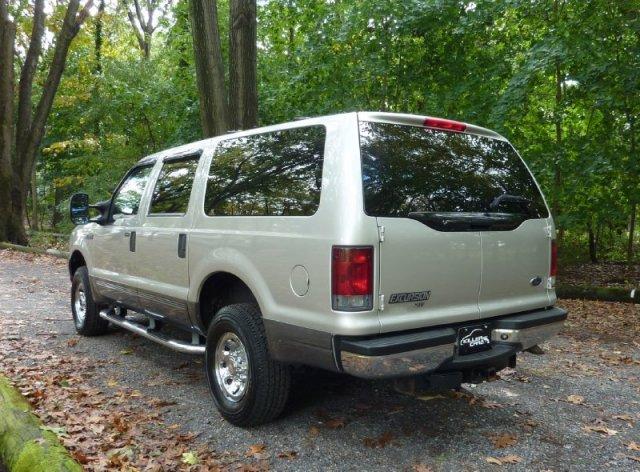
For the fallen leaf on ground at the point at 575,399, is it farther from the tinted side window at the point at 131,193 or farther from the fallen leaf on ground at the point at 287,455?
the tinted side window at the point at 131,193

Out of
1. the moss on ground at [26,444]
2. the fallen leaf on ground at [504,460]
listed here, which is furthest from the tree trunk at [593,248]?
the moss on ground at [26,444]

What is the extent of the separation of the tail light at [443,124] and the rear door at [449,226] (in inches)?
1.4

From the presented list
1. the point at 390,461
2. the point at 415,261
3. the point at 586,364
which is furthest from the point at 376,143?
the point at 586,364

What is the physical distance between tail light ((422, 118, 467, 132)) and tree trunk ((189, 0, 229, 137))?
21.2 feet

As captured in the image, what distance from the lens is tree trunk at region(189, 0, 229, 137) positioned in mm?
9781

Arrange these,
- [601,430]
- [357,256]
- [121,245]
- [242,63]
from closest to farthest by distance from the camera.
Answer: [357,256] < [601,430] < [121,245] < [242,63]

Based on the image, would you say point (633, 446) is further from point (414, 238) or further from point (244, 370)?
point (244, 370)

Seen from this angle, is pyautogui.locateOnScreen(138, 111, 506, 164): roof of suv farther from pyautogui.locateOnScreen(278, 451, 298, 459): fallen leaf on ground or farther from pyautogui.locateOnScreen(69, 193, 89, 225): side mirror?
pyautogui.locateOnScreen(278, 451, 298, 459): fallen leaf on ground

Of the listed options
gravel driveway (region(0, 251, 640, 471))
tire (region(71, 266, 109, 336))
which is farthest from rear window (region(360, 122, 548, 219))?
tire (region(71, 266, 109, 336))

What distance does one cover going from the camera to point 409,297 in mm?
3268

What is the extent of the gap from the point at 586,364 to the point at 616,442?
2.09 m

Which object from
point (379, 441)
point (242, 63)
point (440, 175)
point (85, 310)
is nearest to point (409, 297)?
point (440, 175)

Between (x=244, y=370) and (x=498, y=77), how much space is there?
8352 millimetres

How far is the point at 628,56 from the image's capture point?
8.11m
